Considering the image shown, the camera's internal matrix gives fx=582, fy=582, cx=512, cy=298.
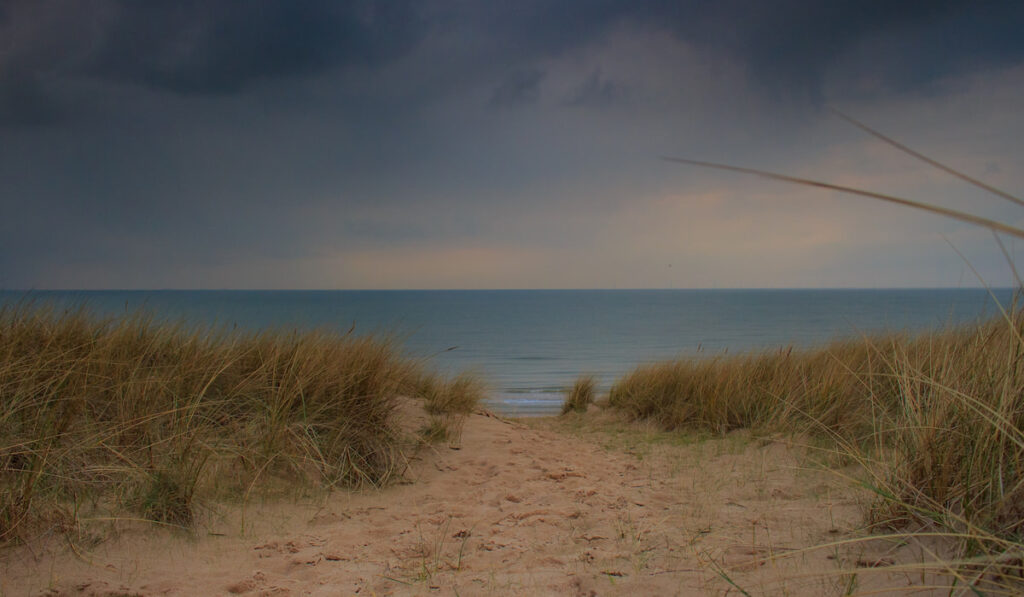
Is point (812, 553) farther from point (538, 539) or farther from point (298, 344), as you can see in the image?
point (298, 344)

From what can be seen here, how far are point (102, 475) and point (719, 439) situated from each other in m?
4.60

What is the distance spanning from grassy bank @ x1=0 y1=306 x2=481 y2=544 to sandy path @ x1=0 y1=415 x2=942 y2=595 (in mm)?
277

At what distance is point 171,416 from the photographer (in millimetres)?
3830

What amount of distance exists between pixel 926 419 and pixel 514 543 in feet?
6.40

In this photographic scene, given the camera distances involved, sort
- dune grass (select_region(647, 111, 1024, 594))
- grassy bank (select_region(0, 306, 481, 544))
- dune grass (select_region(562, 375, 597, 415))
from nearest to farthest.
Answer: dune grass (select_region(647, 111, 1024, 594)), grassy bank (select_region(0, 306, 481, 544)), dune grass (select_region(562, 375, 597, 415))

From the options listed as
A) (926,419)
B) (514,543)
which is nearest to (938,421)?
(926,419)

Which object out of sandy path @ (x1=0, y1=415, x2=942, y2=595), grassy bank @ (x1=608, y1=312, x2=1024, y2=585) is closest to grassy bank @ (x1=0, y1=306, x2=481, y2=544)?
sandy path @ (x1=0, y1=415, x2=942, y2=595)

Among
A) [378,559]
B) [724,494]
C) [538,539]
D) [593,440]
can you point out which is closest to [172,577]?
[378,559]

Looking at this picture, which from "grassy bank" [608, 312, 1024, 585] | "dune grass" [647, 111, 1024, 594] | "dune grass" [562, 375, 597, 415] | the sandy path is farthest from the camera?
"dune grass" [562, 375, 597, 415]

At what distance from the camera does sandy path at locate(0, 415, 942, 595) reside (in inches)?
93.0

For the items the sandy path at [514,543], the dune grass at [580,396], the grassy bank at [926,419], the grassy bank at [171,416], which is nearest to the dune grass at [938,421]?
the grassy bank at [926,419]

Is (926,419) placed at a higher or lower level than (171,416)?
higher

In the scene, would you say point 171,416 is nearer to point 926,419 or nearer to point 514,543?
point 514,543

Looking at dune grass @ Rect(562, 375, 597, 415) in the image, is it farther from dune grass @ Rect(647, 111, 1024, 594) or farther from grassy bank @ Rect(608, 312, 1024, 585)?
dune grass @ Rect(647, 111, 1024, 594)
